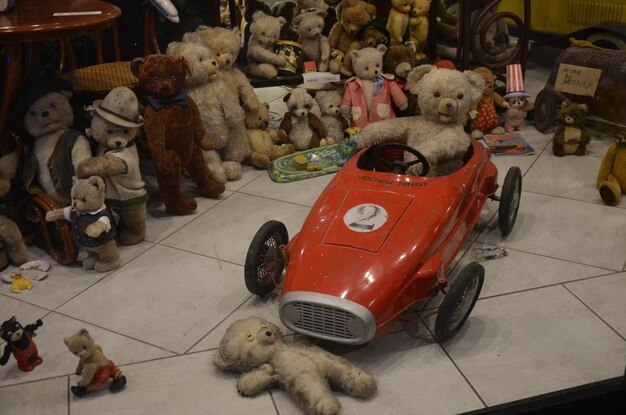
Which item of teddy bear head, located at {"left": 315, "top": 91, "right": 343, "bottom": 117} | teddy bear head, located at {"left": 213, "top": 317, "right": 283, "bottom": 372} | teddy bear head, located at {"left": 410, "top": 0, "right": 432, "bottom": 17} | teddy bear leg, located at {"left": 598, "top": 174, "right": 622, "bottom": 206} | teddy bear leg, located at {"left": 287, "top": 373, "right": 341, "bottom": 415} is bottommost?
teddy bear leg, located at {"left": 287, "top": 373, "right": 341, "bottom": 415}

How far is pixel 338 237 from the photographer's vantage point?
8.23ft

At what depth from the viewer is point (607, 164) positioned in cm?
348

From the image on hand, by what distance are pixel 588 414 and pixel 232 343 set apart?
1.16 metres

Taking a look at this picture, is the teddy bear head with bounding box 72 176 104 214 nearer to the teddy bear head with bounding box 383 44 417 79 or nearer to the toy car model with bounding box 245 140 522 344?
the toy car model with bounding box 245 140 522 344

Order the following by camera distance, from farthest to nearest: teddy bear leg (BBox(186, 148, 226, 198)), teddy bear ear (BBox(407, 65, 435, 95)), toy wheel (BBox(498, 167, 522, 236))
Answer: teddy bear leg (BBox(186, 148, 226, 198))
teddy bear ear (BBox(407, 65, 435, 95))
toy wheel (BBox(498, 167, 522, 236))

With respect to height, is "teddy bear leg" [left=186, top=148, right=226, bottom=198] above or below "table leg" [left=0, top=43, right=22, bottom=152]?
below

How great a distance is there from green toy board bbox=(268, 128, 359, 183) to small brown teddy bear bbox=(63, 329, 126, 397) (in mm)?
1685

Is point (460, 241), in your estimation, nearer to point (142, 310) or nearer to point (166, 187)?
point (142, 310)

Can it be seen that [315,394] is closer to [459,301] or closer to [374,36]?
[459,301]

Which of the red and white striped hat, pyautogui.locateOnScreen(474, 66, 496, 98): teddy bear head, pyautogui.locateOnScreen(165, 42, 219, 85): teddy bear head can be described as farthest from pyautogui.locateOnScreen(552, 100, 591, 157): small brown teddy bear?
pyautogui.locateOnScreen(165, 42, 219, 85): teddy bear head

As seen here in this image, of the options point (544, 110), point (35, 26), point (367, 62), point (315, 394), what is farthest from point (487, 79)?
point (315, 394)

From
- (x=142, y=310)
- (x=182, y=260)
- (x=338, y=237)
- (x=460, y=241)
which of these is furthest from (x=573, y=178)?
(x=142, y=310)

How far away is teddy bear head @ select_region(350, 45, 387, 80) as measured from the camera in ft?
13.4

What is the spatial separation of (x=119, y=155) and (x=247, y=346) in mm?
1239
